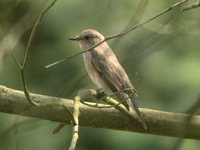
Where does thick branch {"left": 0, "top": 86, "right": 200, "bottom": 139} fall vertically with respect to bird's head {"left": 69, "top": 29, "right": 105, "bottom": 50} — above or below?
above

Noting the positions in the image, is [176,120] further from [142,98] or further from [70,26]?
[70,26]

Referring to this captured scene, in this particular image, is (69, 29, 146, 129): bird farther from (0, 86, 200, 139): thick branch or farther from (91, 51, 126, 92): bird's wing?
(0, 86, 200, 139): thick branch

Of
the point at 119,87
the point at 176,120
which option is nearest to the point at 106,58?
the point at 119,87

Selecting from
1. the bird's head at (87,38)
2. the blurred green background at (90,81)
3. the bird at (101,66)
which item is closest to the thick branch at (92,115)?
the bird at (101,66)

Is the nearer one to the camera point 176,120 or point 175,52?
point 176,120

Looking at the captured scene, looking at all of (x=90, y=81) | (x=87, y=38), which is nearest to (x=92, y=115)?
(x=87, y=38)

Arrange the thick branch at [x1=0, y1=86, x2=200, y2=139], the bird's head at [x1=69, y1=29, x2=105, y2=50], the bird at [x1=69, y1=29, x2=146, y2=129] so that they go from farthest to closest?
the bird's head at [x1=69, y1=29, x2=105, y2=50] → the bird at [x1=69, y1=29, x2=146, y2=129] → the thick branch at [x1=0, y1=86, x2=200, y2=139]

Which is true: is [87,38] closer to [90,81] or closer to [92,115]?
[90,81]

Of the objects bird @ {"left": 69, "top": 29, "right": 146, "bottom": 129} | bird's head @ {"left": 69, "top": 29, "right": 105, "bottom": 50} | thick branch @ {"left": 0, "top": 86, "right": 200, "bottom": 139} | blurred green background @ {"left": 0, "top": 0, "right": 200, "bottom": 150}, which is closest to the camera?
thick branch @ {"left": 0, "top": 86, "right": 200, "bottom": 139}

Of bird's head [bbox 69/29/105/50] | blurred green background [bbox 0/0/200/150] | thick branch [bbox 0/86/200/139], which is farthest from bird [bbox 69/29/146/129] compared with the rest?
thick branch [bbox 0/86/200/139]
